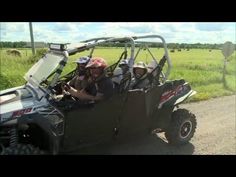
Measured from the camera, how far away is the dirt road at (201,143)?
7020 millimetres

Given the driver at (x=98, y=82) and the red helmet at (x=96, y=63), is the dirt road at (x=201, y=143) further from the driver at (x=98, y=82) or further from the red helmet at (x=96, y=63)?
the red helmet at (x=96, y=63)

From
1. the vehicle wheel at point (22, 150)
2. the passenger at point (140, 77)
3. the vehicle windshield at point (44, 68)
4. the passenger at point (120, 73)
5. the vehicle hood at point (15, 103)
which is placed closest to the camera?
the vehicle wheel at point (22, 150)

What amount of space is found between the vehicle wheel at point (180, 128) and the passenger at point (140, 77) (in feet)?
2.86

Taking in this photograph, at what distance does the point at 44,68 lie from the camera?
648 cm

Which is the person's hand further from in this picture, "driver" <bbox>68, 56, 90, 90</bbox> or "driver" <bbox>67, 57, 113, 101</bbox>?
"driver" <bbox>68, 56, 90, 90</bbox>

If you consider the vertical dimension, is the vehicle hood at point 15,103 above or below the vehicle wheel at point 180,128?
above

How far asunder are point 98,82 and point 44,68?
92 cm

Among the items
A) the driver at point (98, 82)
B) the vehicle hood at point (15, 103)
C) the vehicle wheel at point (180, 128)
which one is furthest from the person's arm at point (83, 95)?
the vehicle wheel at point (180, 128)

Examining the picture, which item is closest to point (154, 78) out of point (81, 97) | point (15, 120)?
point (81, 97)

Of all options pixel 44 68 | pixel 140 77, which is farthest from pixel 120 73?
pixel 44 68

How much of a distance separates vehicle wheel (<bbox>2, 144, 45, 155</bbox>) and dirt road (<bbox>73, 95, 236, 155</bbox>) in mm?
1258

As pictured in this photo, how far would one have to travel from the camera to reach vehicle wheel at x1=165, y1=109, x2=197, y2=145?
7270mm

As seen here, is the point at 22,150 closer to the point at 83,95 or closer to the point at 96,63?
the point at 83,95

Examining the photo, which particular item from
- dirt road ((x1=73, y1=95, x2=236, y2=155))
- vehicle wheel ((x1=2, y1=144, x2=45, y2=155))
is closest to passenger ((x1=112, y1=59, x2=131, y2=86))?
dirt road ((x1=73, y1=95, x2=236, y2=155))
